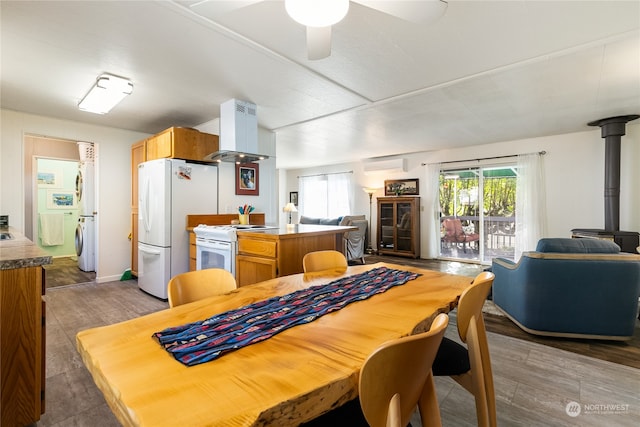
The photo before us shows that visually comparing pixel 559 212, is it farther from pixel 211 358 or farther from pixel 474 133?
pixel 211 358

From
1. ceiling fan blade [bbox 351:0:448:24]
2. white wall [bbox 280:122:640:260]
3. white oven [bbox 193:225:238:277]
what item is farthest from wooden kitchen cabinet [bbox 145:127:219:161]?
white wall [bbox 280:122:640:260]

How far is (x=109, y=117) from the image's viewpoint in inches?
156

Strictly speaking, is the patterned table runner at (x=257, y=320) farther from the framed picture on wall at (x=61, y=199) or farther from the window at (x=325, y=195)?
the framed picture on wall at (x=61, y=199)

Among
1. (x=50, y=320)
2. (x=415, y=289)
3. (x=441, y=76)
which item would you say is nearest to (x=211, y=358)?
(x=415, y=289)

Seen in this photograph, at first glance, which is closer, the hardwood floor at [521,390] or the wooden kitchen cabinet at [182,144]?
the hardwood floor at [521,390]

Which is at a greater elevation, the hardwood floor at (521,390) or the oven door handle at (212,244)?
the oven door handle at (212,244)

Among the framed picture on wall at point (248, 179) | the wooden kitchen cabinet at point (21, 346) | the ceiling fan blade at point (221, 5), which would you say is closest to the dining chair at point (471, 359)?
the ceiling fan blade at point (221, 5)

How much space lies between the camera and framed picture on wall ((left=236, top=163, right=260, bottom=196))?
4.20 metres

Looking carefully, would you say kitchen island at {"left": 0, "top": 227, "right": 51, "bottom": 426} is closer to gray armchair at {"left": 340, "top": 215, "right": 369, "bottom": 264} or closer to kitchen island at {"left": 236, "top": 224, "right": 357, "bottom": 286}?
kitchen island at {"left": 236, "top": 224, "right": 357, "bottom": 286}

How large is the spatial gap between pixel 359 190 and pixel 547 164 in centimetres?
391

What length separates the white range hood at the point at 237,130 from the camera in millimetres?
3354

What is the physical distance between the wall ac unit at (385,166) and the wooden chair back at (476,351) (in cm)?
559

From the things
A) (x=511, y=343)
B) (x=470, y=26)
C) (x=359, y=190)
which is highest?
(x=470, y=26)

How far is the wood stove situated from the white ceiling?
0.87 feet
